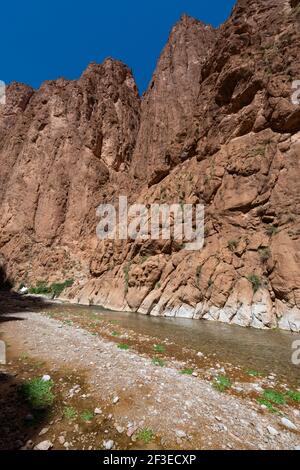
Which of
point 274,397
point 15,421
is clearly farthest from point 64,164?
point 274,397

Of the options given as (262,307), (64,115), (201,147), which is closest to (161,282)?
(262,307)

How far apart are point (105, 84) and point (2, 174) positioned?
41.6 meters

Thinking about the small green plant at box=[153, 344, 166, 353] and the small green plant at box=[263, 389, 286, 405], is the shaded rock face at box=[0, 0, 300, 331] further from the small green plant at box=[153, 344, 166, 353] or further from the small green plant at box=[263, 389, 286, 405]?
the small green plant at box=[263, 389, 286, 405]

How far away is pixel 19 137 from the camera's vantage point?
80.6 metres

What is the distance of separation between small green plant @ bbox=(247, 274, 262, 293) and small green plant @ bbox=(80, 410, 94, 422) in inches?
717

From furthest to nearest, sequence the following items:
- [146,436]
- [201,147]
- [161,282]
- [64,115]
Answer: [64,115] → [201,147] → [161,282] → [146,436]

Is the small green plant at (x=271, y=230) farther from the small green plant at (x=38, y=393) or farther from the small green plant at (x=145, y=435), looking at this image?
the small green plant at (x=38, y=393)

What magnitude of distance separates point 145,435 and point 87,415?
1500 millimetres

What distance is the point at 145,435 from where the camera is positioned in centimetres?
530

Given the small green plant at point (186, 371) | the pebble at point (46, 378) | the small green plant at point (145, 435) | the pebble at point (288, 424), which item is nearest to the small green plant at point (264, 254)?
the small green plant at point (186, 371)

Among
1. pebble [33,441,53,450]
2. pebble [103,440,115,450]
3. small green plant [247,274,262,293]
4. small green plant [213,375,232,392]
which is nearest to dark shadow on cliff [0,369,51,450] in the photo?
pebble [33,441,53,450]

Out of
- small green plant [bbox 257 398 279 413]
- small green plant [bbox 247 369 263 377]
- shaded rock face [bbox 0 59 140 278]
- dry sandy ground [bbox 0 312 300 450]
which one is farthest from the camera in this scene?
shaded rock face [bbox 0 59 140 278]

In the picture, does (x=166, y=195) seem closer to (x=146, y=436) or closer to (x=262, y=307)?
(x=262, y=307)

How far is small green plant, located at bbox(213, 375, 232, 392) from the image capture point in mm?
7878
